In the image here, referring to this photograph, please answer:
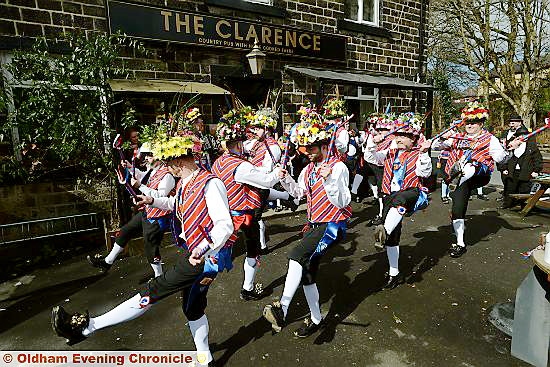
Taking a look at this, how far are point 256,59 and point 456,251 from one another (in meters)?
5.36

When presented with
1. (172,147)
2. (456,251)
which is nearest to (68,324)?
(172,147)

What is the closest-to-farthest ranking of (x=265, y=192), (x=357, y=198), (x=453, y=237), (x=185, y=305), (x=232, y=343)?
1. (x=185, y=305)
2. (x=232, y=343)
3. (x=265, y=192)
4. (x=453, y=237)
5. (x=357, y=198)

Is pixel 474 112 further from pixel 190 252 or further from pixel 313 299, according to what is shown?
pixel 190 252

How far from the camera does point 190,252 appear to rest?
2.78 m

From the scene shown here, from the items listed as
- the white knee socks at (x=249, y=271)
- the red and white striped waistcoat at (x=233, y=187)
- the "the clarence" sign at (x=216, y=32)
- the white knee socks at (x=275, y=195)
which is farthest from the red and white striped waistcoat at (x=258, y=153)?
the "the clarence" sign at (x=216, y=32)

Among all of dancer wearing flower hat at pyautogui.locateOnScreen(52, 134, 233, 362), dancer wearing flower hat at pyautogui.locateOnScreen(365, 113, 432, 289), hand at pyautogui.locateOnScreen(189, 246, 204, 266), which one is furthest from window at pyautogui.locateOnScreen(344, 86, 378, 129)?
hand at pyautogui.locateOnScreen(189, 246, 204, 266)

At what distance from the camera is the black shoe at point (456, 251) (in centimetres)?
528

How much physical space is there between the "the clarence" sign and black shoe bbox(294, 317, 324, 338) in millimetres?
6002

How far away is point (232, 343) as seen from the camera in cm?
333

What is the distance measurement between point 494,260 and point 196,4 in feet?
23.3

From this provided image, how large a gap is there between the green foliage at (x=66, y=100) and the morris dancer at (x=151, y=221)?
1.15 metres

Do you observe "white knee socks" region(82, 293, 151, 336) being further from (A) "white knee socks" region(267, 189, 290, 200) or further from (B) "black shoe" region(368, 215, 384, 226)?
(B) "black shoe" region(368, 215, 384, 226)

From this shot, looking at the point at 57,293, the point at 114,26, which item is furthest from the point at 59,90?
the point at 57,293

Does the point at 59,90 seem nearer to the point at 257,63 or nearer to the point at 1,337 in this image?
the point at 1,337
